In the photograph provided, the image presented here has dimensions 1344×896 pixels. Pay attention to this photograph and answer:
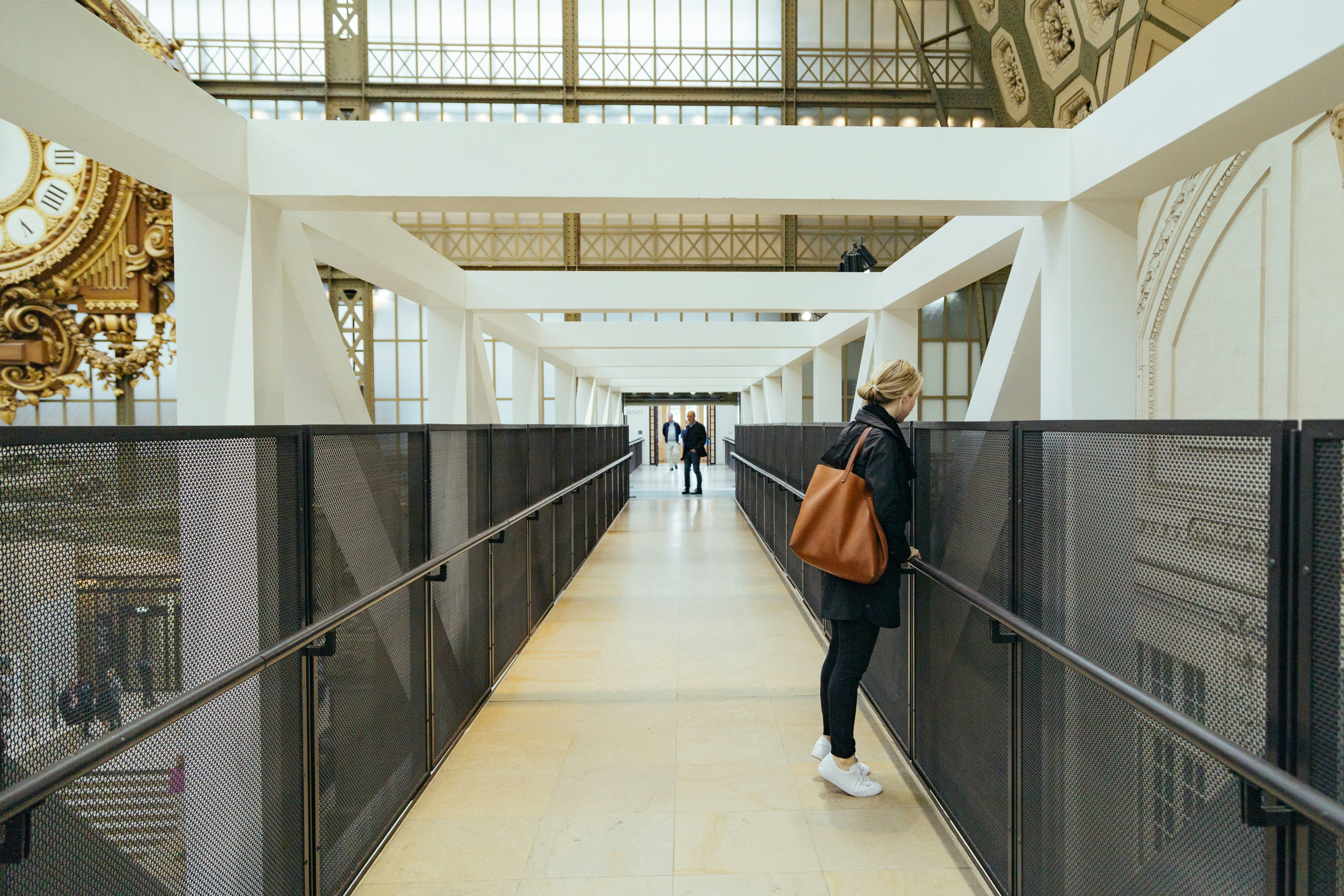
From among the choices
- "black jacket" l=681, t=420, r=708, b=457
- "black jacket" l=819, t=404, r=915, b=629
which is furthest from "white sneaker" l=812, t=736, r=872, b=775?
"black jacket" l=681, t=420, r=708, b=457

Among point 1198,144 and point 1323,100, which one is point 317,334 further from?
point 1323,100

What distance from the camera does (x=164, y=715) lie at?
156cm

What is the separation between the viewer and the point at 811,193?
13.8 feet

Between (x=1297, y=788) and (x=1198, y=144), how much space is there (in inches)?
122

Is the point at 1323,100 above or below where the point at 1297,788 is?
above

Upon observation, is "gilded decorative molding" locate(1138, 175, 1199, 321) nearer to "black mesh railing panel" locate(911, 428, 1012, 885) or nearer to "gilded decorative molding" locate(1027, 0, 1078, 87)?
"gilded decorative molding" locate(1027, 0, 1078, 87)

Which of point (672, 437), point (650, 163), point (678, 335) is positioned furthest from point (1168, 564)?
point (672, 437)

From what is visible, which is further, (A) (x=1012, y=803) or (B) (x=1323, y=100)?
(B) (x=1323, y=100)

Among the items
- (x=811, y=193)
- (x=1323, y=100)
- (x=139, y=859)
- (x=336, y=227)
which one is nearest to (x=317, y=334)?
(x=336, y=227)

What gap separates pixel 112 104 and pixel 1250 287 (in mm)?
9901

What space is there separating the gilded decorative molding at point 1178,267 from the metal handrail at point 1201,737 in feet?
27.3

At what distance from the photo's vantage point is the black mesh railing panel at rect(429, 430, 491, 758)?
3564 millimetres

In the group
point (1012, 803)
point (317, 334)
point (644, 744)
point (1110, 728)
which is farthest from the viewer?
point (317, 334)

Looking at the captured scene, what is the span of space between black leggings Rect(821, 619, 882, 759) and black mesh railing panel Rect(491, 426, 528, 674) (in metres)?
2.14
